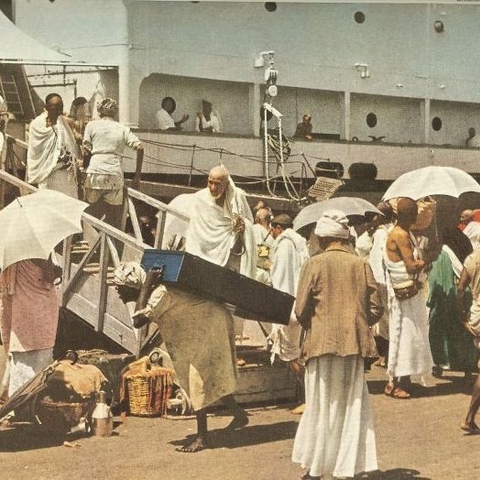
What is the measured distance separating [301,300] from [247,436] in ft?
5.59

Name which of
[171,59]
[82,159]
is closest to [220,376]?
[82,159]

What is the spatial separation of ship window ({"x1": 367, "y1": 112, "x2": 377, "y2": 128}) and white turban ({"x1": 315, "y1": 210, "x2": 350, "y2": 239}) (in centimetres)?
1700

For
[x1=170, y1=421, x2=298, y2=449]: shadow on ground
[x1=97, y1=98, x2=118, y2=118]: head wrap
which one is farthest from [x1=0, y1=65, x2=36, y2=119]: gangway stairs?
[x1=170, y1=421, x2=298, y2=449]: shadow on ground

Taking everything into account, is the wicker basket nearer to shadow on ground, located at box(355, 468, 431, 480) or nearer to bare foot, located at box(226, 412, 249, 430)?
bare foot, located at box(226, 412, 249, 430)

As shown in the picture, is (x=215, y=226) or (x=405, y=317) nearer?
(x=215, y=226)

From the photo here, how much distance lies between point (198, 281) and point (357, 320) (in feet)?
4.18

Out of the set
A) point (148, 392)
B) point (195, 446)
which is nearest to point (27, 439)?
point (148, 392)

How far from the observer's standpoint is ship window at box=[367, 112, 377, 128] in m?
23.0

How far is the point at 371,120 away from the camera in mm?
23078

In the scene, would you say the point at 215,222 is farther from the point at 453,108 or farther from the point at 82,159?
the point at 453,108

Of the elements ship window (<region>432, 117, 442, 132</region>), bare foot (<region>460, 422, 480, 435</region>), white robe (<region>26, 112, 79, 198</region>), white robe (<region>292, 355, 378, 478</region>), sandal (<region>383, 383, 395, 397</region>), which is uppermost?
ship window (<region>432, 117, 442, 132</region>)

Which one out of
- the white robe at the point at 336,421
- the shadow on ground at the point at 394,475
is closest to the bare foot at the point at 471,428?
the shadow on ground at the point at 394,475

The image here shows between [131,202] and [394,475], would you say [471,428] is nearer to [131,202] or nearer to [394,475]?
[394,475]

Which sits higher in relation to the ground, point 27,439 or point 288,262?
point 288,262
